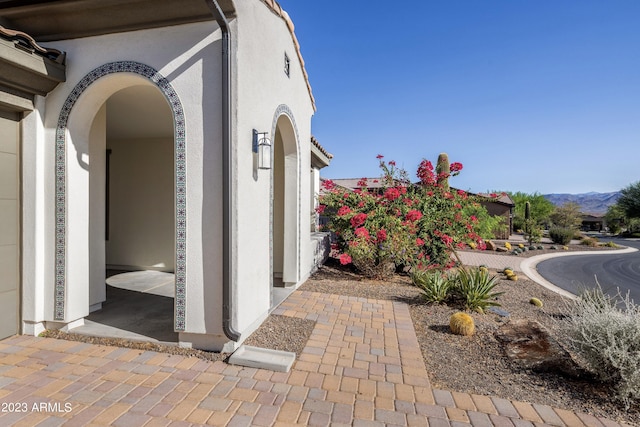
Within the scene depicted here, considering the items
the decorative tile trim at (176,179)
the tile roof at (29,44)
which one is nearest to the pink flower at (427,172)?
the decorative tile trim at (176,179)

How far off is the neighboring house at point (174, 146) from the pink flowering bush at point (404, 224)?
378 cm

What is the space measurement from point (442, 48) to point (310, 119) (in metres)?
6.25

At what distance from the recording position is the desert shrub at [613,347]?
116 inches

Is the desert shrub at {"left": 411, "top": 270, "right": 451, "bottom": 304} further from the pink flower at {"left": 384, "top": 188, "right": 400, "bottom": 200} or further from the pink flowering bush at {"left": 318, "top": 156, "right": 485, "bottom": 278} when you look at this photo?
the pink flower at {"left": 384, "top": 188, "right": 400, "bottom": 200}

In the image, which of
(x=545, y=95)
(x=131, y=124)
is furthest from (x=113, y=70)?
(x=545, y=95)

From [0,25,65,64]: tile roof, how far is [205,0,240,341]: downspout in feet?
7.75

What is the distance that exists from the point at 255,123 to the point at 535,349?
4.89m

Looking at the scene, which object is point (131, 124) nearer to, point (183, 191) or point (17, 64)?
point (17, 64)

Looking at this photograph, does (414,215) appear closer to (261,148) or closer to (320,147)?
(320,147)

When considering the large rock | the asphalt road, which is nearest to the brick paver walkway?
the large rock

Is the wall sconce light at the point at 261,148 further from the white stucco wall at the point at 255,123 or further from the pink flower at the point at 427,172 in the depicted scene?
the pink flower at the point at 427,172

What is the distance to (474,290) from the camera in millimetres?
5867

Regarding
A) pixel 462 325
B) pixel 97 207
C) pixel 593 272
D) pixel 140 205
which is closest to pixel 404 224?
pixel 462 325

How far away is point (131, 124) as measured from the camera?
6.91m
